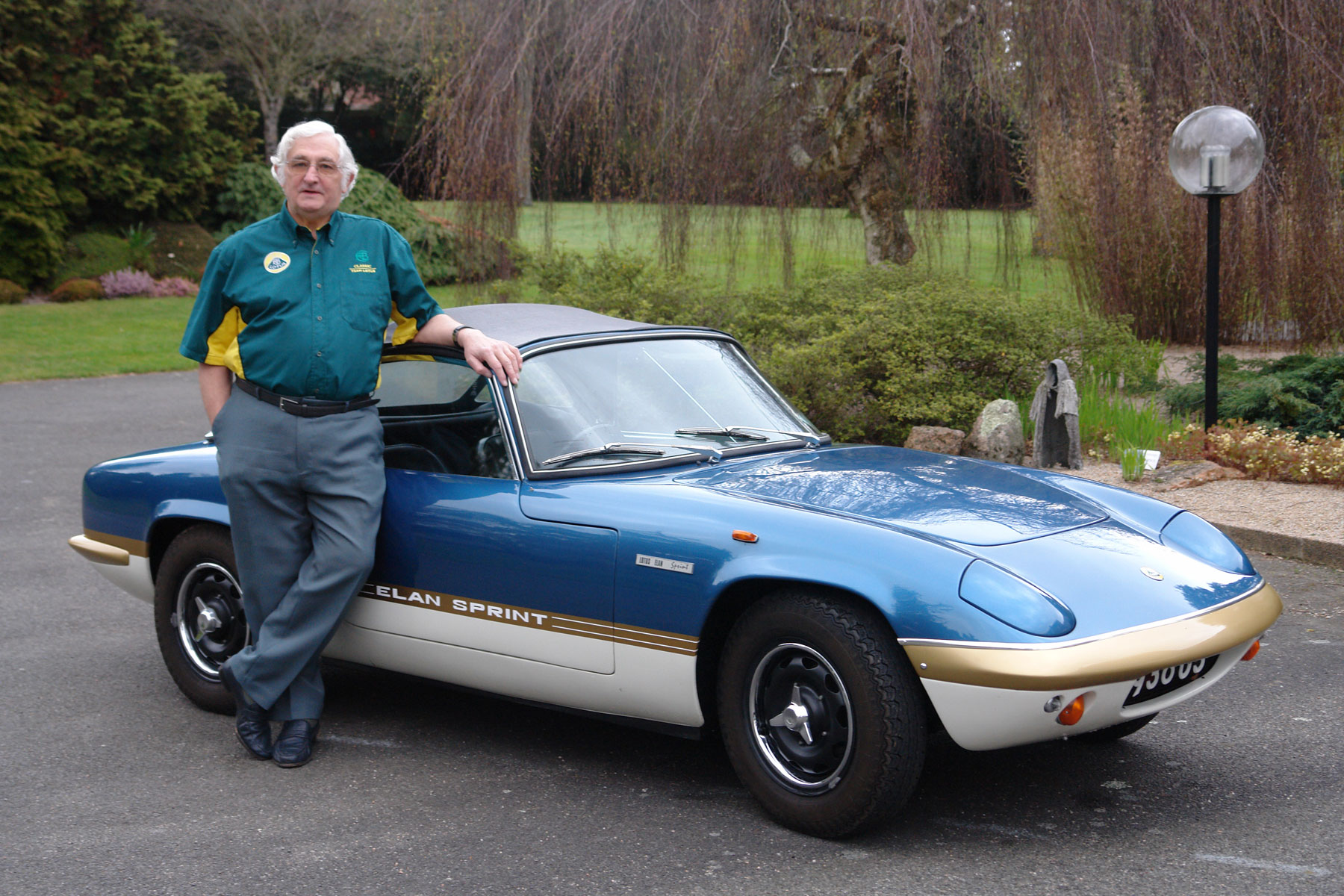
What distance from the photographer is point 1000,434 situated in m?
8.18

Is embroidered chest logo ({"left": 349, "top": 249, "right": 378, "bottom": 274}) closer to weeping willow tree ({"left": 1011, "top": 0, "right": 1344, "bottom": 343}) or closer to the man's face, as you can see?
the man's face

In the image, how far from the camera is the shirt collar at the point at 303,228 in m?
4.27

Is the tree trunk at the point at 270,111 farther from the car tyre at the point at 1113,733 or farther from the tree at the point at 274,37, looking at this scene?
the car tyre at the point at 1113,733

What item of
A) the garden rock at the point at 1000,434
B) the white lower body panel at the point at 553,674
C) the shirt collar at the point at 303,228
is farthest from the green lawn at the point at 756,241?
the white lower body panel at the point at 553,674

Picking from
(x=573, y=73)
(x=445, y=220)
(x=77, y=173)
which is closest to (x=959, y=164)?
(x=573, y=73)

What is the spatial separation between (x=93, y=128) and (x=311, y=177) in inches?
820

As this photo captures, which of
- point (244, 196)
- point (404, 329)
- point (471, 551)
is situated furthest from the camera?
point (244, 196)

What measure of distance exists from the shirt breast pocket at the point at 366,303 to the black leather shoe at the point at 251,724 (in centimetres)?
124

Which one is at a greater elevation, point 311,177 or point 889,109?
point 889,109

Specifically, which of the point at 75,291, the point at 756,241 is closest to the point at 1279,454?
the point at 756,241

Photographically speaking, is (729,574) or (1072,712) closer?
(1072,712)

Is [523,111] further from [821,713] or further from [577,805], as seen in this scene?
[821,713]

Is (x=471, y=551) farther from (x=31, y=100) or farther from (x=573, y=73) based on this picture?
(x=31, y=100)

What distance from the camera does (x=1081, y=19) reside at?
26.0 feet
